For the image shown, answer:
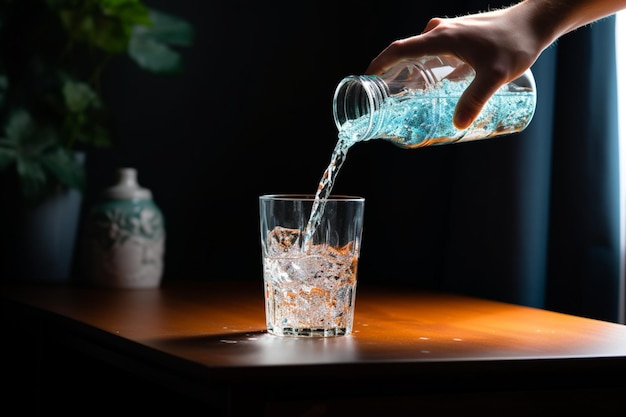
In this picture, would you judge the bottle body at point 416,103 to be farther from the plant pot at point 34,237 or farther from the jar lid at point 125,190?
the plant pot at point 34,237

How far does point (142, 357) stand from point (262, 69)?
1.37 m

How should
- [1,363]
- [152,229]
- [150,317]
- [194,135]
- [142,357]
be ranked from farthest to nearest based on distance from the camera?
1. [194,135]
2. [152,229]
3. [1,363]
4. [150,317]
5. [142,357]

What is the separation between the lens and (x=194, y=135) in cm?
248

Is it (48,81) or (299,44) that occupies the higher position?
(299,44)

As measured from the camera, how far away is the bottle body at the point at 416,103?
1391mm

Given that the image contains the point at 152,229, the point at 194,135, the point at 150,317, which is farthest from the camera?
the point at 194,135

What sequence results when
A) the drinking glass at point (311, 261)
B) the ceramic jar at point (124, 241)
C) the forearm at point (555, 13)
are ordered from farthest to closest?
the ceramic jar at point (124, 241) → the forearm at point (555, 13) → the drinking glass at point (311, 261)

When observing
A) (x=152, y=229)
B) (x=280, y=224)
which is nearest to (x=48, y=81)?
(x=152, y=229)

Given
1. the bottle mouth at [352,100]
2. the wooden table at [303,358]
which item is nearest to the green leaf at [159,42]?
the wooden table at [303,358]

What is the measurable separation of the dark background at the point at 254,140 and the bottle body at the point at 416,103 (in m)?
0.88

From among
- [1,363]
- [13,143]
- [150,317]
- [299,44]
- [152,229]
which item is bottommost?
[1,363]

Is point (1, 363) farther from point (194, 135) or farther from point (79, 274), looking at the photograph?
point (194, 135)

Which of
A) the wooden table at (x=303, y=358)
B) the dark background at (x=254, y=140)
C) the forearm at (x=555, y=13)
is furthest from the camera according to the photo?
the dark background at (x=254, y=140)

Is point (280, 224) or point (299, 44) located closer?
point (280, 224)
